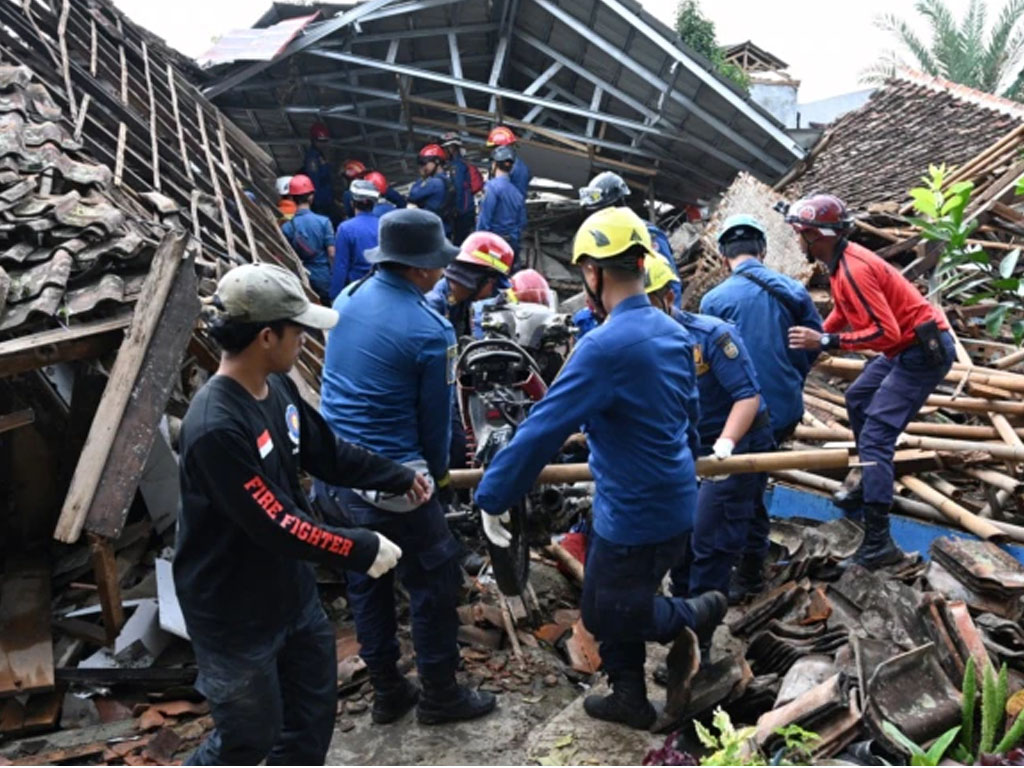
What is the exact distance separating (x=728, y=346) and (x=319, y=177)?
8.48 meters

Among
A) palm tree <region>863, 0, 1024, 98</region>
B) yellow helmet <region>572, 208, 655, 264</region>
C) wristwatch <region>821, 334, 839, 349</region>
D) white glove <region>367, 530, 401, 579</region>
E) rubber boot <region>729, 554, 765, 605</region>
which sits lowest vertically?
rubber boot <region>729, 554, 765, 605</region>

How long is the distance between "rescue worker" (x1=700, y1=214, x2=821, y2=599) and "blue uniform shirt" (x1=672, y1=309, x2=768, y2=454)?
41 cm

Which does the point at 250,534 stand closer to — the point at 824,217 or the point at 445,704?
the point at 445,704

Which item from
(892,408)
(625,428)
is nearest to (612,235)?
(625,428)

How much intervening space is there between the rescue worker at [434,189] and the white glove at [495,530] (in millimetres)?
6547

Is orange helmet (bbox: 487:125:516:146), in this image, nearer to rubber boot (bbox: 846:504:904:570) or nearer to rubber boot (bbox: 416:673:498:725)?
rubber boot (bbox: 846:504:904:570)

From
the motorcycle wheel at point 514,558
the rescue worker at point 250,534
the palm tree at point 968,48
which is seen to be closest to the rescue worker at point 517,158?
the motorcycle wheel at point 514,558

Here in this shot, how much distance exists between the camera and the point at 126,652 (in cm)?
457

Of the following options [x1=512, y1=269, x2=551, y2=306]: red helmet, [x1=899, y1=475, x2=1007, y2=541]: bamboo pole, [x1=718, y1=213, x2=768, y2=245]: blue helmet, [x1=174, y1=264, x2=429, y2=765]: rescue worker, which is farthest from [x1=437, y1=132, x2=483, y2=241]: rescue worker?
[x1=174, y1=264, x2=429, y2=765]: rescue worker

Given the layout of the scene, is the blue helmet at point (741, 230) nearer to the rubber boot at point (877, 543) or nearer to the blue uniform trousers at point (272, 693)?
the rubber boot at point (877, 543)

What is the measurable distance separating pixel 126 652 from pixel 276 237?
198 inches

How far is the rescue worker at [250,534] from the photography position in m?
2.56

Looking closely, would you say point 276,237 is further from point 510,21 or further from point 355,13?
point 510,21

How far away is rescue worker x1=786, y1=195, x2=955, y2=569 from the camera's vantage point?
4.77 metres
